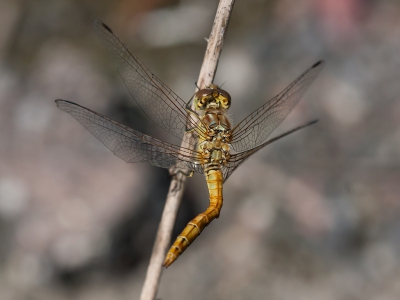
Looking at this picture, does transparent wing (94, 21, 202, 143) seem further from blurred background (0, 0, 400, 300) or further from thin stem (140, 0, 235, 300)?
blurred background (0, 0, 400, 300)

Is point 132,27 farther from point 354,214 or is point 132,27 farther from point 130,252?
point 354,214

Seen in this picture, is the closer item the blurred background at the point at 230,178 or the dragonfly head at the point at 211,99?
the dragonfly head at the point at 211,99

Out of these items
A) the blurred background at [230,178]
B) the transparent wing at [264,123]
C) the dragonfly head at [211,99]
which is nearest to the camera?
the dragonfly head at [211,99]

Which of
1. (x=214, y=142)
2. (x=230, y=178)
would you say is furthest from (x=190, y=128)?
(x=230, y=178)

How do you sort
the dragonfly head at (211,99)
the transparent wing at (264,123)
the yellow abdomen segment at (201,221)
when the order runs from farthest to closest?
the transparent wing at (264,123) → the dragonfly head at (211,99) → the yellow abdomen segment at (201,221)

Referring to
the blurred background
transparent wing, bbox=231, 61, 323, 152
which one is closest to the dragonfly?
transparent wing, bbox=231, 61, 323, 152

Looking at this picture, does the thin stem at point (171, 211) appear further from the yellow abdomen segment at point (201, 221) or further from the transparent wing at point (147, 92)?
the transparent wing at point (147, 92)

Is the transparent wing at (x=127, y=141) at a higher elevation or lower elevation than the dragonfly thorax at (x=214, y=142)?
lower

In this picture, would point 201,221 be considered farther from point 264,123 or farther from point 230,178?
point 230,178

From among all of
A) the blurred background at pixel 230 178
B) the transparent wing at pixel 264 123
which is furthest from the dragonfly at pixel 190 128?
the blurred background at pixel 230 178
